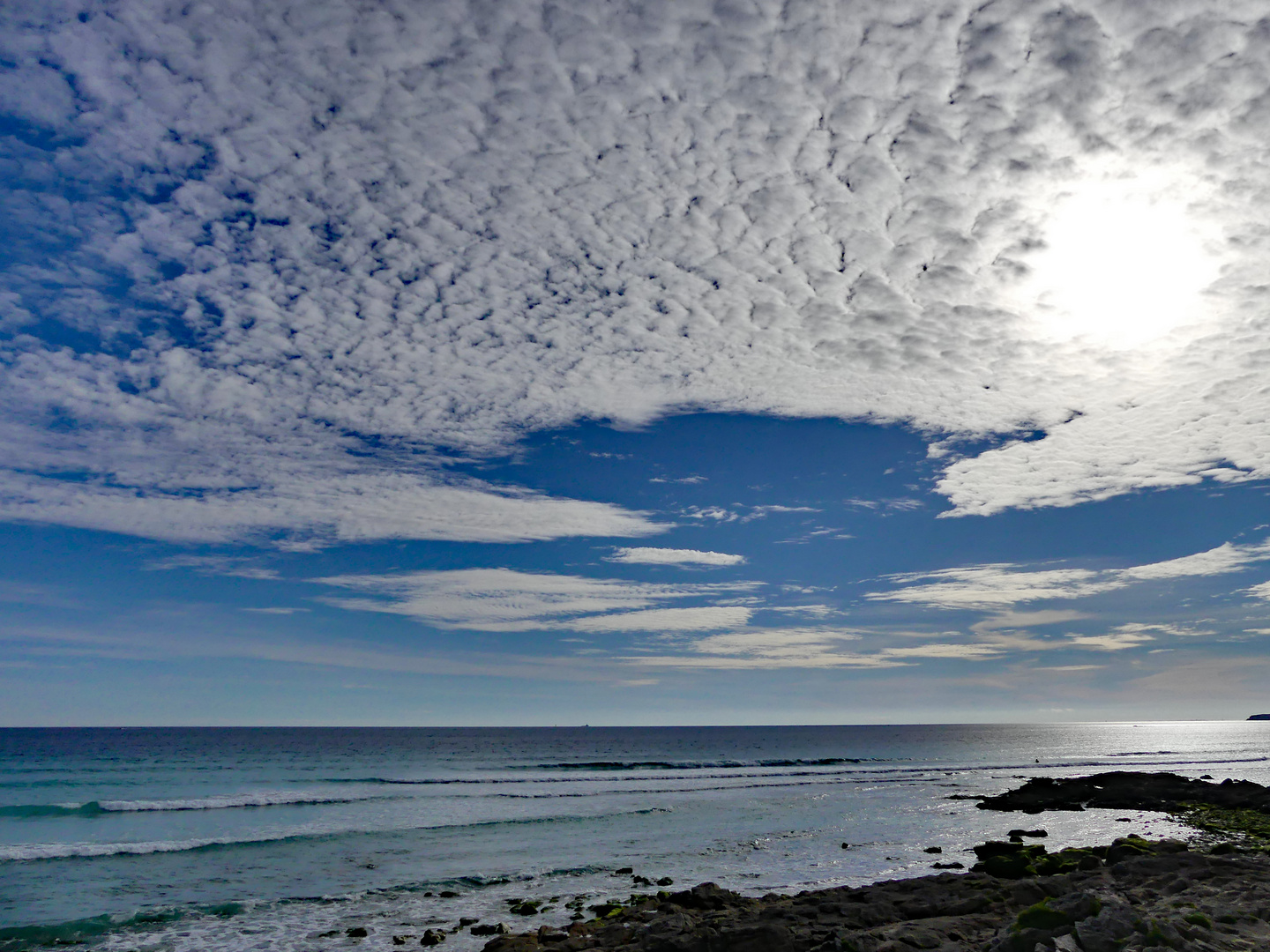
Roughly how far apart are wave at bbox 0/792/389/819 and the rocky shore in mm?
31795

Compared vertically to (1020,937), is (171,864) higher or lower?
lower

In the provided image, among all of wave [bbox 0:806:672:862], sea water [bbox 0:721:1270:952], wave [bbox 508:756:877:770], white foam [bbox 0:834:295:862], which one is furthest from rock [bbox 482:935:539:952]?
wave [bbox 508:756:877:770]

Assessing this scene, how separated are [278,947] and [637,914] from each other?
8.51m

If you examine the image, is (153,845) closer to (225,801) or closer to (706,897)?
(225,801)

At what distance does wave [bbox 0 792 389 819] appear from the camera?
40031 mm

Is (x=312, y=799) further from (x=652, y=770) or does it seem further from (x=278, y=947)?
(x=652, y=770)

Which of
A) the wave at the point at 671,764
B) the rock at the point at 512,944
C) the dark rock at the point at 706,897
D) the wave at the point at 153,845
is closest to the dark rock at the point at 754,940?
the rock at the point at 512,944

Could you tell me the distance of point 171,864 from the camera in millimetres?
25719

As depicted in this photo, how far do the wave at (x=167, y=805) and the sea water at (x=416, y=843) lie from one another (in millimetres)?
213

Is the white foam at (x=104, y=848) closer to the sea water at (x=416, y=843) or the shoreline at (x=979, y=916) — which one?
the sea water at (x=416, y=843)

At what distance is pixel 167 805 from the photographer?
4216 centimetres


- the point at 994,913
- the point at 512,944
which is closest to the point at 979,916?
the point at 994,913

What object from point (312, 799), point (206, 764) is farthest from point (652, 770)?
point (206, 764)

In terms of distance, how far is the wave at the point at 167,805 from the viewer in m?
40.0
